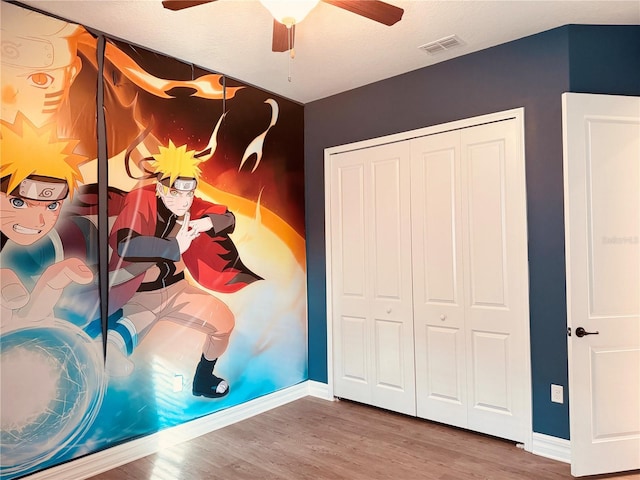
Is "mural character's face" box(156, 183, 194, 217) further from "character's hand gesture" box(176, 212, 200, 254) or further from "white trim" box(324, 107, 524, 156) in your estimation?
"white trim" box(324, 107, 524, 156)

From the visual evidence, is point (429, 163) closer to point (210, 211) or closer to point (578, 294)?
point (578, 294)

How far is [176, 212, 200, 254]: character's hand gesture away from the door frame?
129cm

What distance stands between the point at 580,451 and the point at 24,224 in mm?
3416

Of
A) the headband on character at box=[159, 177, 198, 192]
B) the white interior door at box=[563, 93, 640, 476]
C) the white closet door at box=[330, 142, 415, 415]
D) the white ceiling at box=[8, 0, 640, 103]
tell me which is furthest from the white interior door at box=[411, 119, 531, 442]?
the headband on character at box=[159, 177, 198, 192]

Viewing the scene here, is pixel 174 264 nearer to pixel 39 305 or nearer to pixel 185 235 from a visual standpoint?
pixel 185 235

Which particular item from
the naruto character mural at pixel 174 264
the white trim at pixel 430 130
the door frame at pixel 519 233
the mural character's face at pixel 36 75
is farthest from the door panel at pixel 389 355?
the mural character's face at pixel 36 75

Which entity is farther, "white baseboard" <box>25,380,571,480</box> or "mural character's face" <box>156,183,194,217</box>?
"mural character's face" <box>156,183,194,217</box>

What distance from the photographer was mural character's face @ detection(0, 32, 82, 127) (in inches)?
96.0

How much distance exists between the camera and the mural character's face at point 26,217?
2.42 metres

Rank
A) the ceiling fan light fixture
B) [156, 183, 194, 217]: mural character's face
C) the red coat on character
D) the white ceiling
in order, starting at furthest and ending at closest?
[156, 183, 194, 217]: mural character's face < the red coat on character < the white ceiling < the ceiling fan light fixture

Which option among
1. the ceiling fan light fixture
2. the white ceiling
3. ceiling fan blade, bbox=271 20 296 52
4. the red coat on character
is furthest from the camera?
the red coat on character

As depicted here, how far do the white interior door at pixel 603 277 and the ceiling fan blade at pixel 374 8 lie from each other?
1.28 metres

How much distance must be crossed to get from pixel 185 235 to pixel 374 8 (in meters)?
2.04

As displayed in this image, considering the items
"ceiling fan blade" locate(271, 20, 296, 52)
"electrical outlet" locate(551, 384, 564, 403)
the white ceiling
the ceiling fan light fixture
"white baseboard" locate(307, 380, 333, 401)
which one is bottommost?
"white baseboard" locate(307, 380, 333, 401)
